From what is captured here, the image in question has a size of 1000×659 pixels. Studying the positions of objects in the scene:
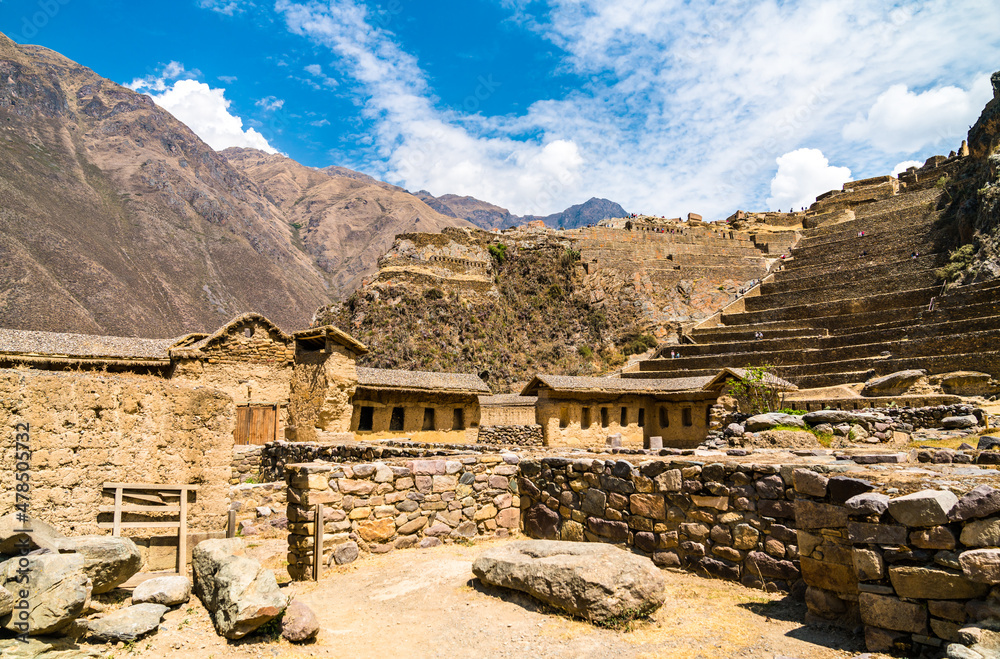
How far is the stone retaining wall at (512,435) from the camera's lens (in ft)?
73.8

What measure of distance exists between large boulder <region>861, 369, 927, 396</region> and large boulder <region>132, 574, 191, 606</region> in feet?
74.3

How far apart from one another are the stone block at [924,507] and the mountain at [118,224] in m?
58.1

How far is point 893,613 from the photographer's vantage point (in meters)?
3.95

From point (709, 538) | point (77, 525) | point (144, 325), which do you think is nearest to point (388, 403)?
point (77, 525)

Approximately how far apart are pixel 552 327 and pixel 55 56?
112m

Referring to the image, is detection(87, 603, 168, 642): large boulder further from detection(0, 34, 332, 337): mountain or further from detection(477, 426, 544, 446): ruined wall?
detection(0, 34, 332, 337): mountain

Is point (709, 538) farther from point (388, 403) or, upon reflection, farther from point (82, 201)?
point (82, 201)

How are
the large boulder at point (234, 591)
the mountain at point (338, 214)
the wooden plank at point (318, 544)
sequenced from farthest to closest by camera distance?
1. the mountain at point (338, 214)
2. the wooden plank at point (318, 544)
3. the large boulder at point (234, 591)

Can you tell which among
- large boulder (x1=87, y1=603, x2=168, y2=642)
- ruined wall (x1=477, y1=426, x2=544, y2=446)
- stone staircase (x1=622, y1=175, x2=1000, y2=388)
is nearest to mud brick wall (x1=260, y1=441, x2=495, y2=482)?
large boulder (x1=87, y1=603, x2=168, y2=642)

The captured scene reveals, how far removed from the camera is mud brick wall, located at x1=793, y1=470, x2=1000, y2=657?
11.7 ft

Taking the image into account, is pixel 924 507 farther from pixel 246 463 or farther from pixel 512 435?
pixel 512 435

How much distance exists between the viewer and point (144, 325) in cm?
5769

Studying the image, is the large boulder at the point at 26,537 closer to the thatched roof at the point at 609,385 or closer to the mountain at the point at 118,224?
the thatched roof at the point at 609,385

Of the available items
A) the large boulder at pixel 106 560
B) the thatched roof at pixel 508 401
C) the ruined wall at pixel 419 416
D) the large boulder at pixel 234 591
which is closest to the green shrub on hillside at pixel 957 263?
the thatched roof at pixel 508 401
